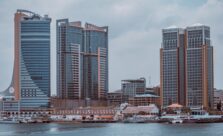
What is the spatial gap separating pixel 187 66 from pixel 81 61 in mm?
19286

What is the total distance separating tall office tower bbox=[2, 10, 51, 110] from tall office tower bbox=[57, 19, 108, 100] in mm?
5063

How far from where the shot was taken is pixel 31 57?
272 feet

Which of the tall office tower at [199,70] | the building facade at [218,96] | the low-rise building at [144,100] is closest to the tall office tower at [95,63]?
the low-rise building at [144,100]

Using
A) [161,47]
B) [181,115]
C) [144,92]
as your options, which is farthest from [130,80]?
[181,115]

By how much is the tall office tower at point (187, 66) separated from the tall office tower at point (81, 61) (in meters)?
15.6

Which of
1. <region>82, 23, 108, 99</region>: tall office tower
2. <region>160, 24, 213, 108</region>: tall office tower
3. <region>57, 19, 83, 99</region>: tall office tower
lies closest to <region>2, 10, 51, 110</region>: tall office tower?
<region>57, 19, 83, 99</region>: tall office tower

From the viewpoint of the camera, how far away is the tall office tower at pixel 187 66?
75.4 metres

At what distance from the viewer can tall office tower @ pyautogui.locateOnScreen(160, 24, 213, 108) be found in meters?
75.4

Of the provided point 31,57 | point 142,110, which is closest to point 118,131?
point 142,110

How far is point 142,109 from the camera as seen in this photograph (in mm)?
77062

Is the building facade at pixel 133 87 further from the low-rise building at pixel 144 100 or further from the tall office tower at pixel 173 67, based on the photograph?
the tall office tower at pixel 173 67

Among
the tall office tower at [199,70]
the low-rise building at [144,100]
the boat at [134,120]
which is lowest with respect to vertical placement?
the boat at [134,120]

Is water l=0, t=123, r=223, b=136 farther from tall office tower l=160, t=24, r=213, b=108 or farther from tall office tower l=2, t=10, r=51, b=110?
tall office tower l=2, t=10, r=51, b=110

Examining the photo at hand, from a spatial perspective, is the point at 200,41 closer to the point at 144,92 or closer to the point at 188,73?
the point at 188,73
